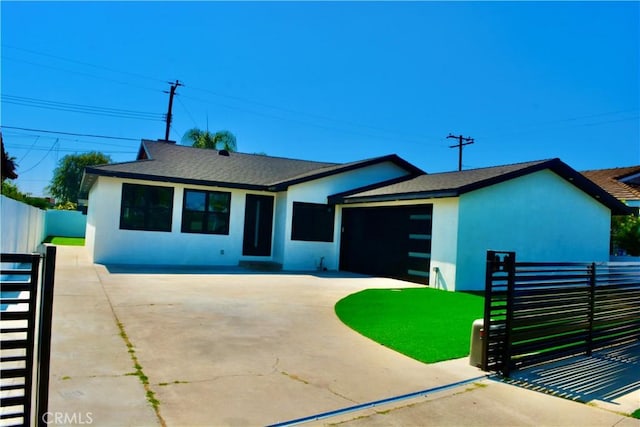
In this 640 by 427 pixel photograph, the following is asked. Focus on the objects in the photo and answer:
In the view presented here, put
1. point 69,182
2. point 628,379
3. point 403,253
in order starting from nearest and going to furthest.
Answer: point 628,379, point 403,253, point 69,182

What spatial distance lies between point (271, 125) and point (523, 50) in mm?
25858

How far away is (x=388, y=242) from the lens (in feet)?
48.9

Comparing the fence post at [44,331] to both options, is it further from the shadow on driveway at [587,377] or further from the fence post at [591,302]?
the fence post at [591,302]

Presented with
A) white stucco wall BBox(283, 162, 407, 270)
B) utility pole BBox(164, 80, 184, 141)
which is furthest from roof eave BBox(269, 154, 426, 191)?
utility pole BBox(164, 80, 184, 141)

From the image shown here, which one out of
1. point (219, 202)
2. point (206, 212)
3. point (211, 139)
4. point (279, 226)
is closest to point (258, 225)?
point (279, 226)

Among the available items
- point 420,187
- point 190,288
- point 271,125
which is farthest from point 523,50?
point 271,125

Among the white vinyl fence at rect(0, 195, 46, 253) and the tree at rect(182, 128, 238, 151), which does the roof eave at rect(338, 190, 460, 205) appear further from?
the tree at rect(182, 128, 238, 151)

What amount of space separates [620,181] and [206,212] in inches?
967

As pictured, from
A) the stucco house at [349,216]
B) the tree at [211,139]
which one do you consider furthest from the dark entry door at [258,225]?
the tree at [211,139]

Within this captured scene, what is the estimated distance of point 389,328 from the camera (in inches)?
280

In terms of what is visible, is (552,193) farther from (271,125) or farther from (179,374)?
(271,125)

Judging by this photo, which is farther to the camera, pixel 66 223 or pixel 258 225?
pixel 66 223

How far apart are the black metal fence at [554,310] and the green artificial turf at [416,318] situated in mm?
752

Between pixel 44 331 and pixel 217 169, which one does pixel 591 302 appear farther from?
pixel 217 169
